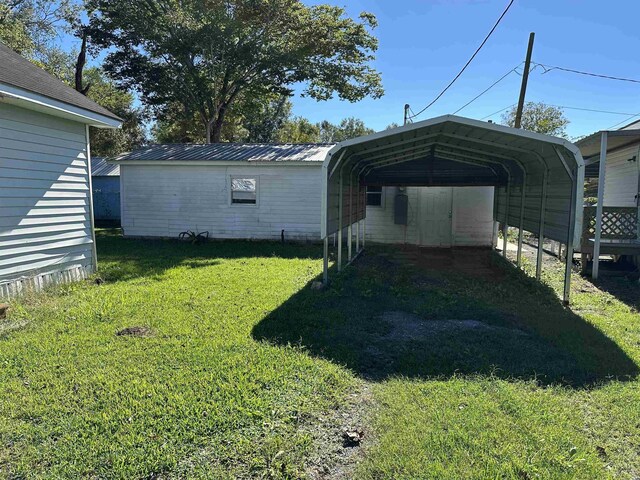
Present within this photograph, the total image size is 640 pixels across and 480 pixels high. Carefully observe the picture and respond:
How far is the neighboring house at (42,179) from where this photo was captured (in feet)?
18.9

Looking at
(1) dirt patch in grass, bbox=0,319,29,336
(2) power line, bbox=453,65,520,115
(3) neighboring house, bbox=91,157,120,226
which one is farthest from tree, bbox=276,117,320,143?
(1) dirt patch in grass, bbox=0,319,29,336

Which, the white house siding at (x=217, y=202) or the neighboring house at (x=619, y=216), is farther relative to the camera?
the white house siding at (x=217, y=202)

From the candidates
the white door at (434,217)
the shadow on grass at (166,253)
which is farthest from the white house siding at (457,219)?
the shadow on grass at (166,253)

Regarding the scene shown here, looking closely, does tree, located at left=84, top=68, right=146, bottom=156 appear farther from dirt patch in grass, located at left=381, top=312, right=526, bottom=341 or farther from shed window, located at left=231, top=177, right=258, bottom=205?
dirt patch in grass, located at left=381, top=312, right=526, bottom=341

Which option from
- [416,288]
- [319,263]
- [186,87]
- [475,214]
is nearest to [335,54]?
[186,87]

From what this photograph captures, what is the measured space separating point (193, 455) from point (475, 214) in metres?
12.1

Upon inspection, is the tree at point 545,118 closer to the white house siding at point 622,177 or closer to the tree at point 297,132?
the tree at point 297,132

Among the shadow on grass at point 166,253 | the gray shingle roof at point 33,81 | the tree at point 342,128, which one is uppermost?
the tree at point 342,128

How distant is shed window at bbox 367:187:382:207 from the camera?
13.1m

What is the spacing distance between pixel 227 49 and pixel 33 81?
14.0 metres

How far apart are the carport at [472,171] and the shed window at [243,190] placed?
3.66 m

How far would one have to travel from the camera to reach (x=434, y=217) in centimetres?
1302

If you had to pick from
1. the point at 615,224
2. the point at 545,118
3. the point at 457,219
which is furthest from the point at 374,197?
the point at 545,118

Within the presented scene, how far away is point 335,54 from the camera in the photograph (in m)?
19.3
